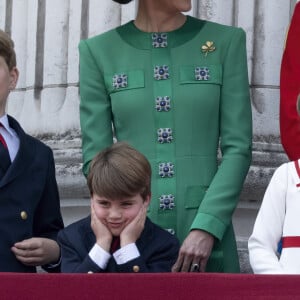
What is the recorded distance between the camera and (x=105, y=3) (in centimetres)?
523

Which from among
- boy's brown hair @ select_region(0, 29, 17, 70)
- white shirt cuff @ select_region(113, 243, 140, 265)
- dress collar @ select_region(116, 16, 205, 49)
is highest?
dress collar @ select_region(116, 16, 205, 49)

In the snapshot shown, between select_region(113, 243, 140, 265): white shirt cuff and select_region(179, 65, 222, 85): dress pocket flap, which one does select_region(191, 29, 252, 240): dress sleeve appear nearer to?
select_region(179, 65, 222, 85): dress pocket flap

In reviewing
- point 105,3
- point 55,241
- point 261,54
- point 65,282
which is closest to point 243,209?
point 261,54

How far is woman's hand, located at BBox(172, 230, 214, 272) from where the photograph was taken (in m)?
3.60

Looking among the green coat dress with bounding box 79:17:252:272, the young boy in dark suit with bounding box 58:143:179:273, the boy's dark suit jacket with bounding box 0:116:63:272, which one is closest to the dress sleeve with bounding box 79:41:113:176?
the green coat dress with bounding box 79:17:252:272

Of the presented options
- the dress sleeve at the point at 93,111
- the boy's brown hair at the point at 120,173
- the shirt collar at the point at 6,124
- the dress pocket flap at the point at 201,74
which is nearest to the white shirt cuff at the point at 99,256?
the boy's brown hair at the point at 120,173

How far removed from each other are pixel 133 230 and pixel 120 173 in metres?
0.16

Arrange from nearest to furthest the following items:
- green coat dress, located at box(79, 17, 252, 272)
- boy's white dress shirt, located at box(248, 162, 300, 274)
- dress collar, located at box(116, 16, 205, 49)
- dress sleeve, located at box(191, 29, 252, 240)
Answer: boy's white dress shirt, located at box(248, 162, 300, 274) < dress sleeve, located at box(191, 29, 252, 240) < green coat dress, located at box(79, 17, 252, 272) < dress collar, located at box(116, 16, 205, 49)

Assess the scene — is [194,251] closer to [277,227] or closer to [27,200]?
[277,227]

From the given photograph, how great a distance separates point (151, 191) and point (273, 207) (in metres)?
0.43

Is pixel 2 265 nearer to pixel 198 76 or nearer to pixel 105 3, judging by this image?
pixel 198 76

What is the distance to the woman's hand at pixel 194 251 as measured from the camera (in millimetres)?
3602

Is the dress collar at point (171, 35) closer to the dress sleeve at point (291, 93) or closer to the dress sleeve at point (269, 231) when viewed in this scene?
the dress sleeve at point (291, 93)

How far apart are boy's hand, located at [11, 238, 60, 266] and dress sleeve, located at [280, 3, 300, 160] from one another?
2.53 ft
